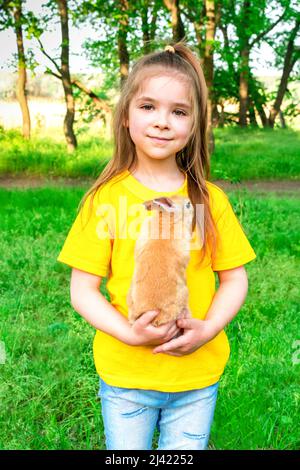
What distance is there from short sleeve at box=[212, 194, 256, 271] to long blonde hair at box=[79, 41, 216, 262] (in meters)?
0.05

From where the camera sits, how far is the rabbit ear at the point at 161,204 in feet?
4.89

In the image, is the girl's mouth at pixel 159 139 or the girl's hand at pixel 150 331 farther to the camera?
the girl's mouth at pixel 159 139

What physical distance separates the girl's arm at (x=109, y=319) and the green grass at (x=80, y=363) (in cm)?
125

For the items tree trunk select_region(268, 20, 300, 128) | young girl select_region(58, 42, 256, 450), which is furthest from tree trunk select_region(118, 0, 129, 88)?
young girl select_region(58, 42, 256, 450)

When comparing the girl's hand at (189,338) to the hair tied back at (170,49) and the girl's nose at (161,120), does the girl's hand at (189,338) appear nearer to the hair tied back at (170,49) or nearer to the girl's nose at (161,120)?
the girl's nose at (161,120)

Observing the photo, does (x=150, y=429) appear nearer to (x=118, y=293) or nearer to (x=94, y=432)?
(x=118, y=293)

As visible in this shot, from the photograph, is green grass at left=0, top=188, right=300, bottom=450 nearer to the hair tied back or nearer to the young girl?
the young girl

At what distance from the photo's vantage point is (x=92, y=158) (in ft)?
42.4

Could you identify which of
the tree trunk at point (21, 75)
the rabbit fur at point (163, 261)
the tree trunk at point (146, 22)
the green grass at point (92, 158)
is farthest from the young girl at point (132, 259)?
the tree trunk at point (146, 22)

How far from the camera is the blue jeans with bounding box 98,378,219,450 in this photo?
5.97 feet

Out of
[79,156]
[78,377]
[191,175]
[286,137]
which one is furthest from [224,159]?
[191,175]

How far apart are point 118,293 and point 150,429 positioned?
1.50 ft

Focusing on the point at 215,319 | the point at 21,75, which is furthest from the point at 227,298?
the point at 21,75

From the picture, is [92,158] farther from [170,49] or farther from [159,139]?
[159,139]
